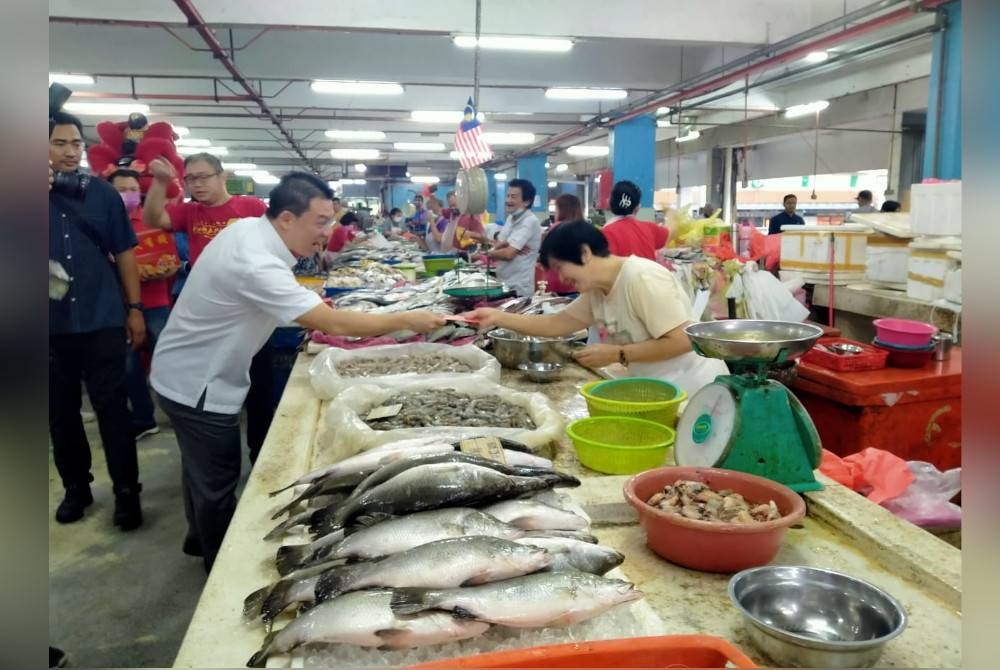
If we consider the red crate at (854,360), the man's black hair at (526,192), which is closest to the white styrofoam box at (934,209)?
the red crate at (854,360)

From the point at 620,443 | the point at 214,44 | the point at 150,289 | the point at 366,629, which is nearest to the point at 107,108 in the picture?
the point at 214,44

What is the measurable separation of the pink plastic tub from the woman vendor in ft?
4.40

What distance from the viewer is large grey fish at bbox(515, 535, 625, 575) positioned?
1.53 meters

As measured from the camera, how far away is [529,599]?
4.44ft

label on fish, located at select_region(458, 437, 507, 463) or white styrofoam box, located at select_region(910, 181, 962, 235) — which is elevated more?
white styrofoam box, located at select_region(910, 181, 962, 235)

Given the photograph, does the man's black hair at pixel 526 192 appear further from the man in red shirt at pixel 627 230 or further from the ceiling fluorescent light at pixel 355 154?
the ceiling fluorescent light at pixel 355 154

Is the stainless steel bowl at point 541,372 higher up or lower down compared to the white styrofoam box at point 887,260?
lower down

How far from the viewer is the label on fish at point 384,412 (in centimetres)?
266

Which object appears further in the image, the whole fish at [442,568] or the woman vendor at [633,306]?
the woman vendor at [633,306]

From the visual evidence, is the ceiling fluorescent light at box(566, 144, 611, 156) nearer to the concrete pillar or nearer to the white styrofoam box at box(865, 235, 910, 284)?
the concrete pillar

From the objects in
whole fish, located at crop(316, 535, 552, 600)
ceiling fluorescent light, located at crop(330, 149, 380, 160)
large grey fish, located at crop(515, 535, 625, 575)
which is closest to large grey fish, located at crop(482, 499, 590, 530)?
large grey fish, located at crop(515, 535, 625, 575)

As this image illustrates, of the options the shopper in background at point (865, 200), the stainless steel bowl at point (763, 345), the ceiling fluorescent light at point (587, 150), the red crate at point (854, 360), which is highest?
the ceiling fluorescent light at point (587, 150)

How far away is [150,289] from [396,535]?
4.63m

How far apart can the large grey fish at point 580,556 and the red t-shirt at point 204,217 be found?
13.2 feet
